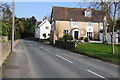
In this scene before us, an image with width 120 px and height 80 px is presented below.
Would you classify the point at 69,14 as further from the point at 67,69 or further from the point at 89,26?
the point at 67,69

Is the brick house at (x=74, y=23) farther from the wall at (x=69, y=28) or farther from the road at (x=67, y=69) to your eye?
the road at (x=67, y=69)

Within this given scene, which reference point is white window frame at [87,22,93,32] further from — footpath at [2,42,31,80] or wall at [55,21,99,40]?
footpath at [2,42,31,80]

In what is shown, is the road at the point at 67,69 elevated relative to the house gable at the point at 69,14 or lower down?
lower down

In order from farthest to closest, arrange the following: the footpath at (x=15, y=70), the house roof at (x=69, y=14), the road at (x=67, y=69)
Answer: the house roof at (x=69, y=14) → the road at (x=67, y=69) → the footpath at (x=15, y=70)

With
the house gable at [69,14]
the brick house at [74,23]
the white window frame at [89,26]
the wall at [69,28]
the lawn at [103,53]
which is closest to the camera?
the lawn at [103,53]

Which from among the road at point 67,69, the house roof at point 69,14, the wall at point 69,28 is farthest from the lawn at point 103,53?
the house roof at point 69,14

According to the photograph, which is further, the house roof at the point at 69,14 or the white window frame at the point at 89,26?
the white window frame at the point at 89,26

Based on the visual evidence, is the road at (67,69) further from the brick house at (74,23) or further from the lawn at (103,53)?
the brick house at (74,23)

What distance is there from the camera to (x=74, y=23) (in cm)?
5381

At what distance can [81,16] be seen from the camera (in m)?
55.2

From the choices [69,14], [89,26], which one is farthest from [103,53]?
[89,26]

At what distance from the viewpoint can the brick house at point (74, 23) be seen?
52534 millimetres

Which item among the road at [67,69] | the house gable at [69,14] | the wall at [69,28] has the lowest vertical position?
the road at [67,69]

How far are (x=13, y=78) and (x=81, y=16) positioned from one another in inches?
1861
